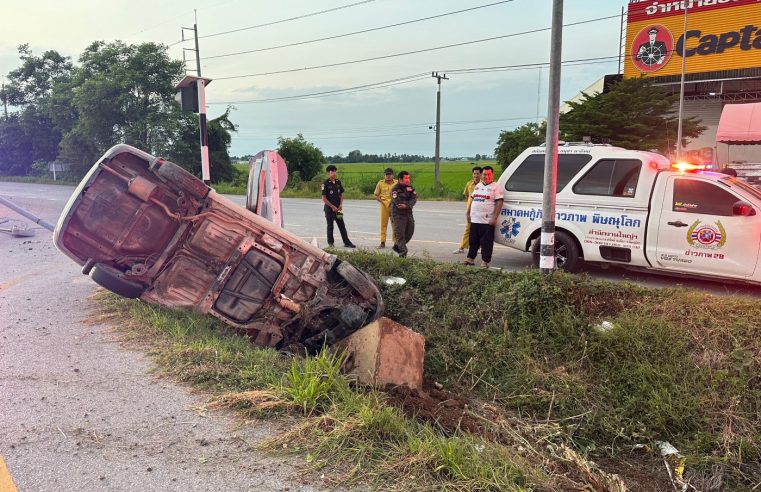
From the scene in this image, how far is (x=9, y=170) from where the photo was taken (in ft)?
161

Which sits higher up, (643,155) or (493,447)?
(643,155)

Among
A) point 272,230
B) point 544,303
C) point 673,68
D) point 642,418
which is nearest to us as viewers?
point 642,418

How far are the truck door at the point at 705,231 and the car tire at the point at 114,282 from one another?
6.29 meters

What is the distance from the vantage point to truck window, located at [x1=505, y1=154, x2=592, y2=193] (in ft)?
26.1

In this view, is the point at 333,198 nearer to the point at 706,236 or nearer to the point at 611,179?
the point at 611,179

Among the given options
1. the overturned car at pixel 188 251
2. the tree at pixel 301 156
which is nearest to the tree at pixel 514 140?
the tree at pixel 301 156

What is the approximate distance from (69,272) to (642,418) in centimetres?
806

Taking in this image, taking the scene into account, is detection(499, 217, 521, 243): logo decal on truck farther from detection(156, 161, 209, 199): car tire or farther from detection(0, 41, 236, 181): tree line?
detection(0, 41, 236, 181): tree line

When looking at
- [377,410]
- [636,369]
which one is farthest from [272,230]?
[636,369]

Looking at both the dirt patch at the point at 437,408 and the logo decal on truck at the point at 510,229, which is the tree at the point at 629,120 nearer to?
the logo decal on truck at the point at 510,229

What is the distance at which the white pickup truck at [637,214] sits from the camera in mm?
6465

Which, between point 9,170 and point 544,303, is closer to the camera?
point 544,303

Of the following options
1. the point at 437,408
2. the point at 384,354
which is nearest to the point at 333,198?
the point at 384,354

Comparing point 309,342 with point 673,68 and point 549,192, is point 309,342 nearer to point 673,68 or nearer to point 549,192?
point 549,192
